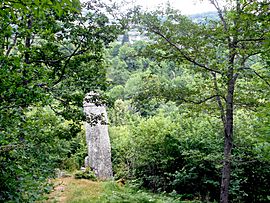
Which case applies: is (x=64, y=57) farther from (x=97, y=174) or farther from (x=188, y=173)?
(x=97, y=174)

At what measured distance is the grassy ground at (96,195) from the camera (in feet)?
24.2

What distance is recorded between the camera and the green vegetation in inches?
140

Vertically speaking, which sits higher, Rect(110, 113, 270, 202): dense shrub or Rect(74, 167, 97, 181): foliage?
Rect(110, 113, 270, 202): dense shrub

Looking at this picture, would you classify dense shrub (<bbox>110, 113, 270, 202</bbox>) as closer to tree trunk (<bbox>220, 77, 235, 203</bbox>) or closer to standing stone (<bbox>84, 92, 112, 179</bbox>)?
standing stone (<bbox>84, 92, 112, 179</bbox>)

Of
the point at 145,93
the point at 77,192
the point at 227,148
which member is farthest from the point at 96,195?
the point at 227,148

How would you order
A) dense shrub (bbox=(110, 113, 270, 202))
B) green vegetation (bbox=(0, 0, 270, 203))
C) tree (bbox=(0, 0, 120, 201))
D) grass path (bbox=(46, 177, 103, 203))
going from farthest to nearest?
dense shrub (bbox=(110, 113, 270, 202))
grass path (bbox=(46, 177, 103, 203))
green vegetation (bbox=(0, 0, 270, 203))
tree (bbox=(0, 0, 120, 201))

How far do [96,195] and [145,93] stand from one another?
3.25 meters

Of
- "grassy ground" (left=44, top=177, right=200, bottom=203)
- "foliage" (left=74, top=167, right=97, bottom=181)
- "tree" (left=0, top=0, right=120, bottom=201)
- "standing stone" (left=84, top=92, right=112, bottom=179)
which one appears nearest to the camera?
"tree" (left=0, top=0, right=120, bottom=201)

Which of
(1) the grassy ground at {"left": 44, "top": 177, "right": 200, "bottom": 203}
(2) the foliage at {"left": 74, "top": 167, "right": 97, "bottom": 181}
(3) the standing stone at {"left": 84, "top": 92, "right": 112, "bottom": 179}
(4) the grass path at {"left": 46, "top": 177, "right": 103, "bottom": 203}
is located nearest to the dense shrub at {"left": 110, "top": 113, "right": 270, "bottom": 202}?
(3) the standing stone at {"left": 84, "top": 92, "right": 112, "bottom": 179}

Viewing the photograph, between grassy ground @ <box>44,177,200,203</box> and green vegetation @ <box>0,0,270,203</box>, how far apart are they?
0.17ft

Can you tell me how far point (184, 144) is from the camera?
30.5 feet

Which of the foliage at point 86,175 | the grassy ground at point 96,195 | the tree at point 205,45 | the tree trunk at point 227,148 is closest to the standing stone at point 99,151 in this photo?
the foliage at point 86,175

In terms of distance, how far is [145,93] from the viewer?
257 inches

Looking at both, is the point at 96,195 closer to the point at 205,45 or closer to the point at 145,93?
the point at 145,93
